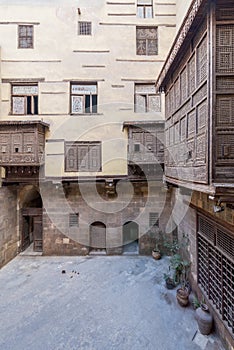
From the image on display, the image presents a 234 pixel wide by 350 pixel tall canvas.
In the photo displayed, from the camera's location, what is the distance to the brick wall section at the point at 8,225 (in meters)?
8.07

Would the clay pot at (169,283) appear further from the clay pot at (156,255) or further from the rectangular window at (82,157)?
the rectangular window at (82,157)

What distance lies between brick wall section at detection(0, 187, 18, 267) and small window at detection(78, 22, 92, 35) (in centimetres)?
699

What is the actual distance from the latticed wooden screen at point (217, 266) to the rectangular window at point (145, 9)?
27.2 ft

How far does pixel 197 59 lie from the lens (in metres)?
3.82

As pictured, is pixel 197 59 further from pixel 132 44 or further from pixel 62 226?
pixel 62 226

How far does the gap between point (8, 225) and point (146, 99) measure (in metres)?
7.55

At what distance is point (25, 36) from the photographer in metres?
8.46

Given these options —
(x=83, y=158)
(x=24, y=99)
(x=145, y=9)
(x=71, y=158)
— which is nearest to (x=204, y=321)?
(x=83, y=158)

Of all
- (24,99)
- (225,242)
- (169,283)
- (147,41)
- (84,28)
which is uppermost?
(84,28)

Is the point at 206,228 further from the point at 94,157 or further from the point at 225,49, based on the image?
the point at 94,157

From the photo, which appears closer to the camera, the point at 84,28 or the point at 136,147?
the point at 136,147

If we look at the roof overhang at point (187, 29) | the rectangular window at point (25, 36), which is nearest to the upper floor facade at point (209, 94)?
the roof overhang at point (187, 29)

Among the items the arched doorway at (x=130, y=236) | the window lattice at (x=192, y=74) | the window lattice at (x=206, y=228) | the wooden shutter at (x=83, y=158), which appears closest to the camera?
the window lattice at (x=192, y=74)

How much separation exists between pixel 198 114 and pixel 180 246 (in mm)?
5312
